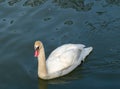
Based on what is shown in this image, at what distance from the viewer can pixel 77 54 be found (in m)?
13.8

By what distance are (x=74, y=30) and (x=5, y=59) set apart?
9.21 ft

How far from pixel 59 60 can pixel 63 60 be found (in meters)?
0.12

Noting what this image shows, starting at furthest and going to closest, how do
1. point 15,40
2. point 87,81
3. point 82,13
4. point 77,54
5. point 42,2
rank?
point 42,2, point 82,13, point 15,40, point 77,54, point 87,81

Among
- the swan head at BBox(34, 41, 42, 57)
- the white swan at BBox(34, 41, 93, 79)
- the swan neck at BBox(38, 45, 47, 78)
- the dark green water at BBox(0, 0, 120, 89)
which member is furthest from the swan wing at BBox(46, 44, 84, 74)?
the swan head at BBox(34, 41, 42, 57)

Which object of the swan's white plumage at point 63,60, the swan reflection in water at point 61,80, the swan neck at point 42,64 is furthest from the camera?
the swan's white plumage at point 63,60

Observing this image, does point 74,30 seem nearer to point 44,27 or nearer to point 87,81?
point 44,27

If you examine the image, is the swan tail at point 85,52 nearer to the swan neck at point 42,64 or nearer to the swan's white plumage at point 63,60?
the swan's white plumage at point 63,60

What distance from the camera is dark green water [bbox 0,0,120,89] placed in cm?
1302

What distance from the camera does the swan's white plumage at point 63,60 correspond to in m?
13.2

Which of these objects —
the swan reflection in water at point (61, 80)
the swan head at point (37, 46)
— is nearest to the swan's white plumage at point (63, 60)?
the swan reflection in water at point (61, 80)

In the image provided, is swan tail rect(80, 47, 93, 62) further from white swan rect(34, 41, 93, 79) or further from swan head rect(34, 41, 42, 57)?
swan head rect(34, 41, 42, 57)

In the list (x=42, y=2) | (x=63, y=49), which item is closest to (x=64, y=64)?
(x=63, y=49)

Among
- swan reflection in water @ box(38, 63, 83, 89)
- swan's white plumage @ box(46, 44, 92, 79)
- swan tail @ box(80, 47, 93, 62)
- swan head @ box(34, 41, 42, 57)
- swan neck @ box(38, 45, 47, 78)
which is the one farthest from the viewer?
swan tail @ box(80, 47, 93, 62)

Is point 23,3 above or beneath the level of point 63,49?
beneath
